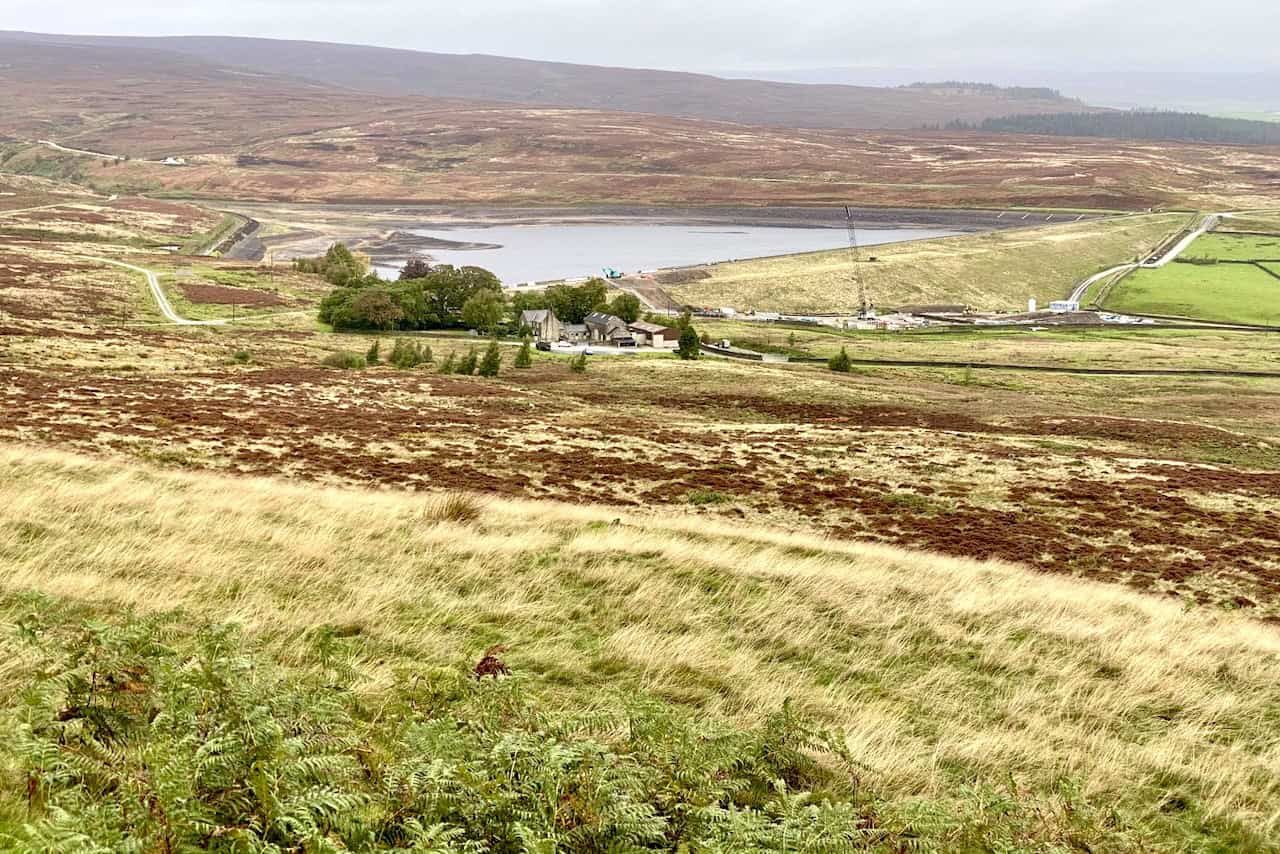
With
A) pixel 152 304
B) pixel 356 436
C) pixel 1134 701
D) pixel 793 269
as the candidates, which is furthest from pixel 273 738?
pixel 793 269

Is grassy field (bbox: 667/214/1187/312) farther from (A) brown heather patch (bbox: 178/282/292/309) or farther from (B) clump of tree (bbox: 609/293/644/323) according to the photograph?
(A) brown heather patch (bbox: 178/282/292/309)

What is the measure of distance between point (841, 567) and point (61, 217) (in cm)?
14890

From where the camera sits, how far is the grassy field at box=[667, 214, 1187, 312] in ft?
411

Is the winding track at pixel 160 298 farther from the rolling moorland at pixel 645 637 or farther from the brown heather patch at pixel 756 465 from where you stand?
the rolling moorland at pixel 645 637

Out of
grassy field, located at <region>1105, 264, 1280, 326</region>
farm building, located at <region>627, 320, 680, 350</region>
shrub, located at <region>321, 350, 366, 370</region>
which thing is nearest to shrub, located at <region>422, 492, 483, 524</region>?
shrub, located at <region>321, 350, 366, 370</region>

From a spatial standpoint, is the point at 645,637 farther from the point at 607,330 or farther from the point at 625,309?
the point at 625,309

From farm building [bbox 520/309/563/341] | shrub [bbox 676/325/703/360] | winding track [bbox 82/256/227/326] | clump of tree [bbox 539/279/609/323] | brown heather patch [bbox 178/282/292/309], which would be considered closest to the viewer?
winding track [bbox 82/256/227/326]

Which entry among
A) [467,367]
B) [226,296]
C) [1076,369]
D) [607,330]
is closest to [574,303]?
[607,330]

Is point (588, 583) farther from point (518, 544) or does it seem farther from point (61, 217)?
point (61, 217)

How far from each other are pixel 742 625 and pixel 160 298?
8301 cm

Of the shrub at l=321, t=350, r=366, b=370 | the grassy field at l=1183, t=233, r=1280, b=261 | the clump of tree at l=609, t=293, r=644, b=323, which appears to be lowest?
the shrub at l=321, t=350, r=366, b=370

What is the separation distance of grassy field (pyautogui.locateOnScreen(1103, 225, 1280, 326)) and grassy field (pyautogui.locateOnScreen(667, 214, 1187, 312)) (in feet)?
30.9

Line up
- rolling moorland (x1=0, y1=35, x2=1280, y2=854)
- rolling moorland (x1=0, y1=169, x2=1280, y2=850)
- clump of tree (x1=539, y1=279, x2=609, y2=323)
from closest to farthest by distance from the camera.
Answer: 1. rolling moorland (x1=0, y1=35, x2=1280, y2=854)
2. rolling moorland (x1=0, y1=169, x2=1280, y2=850)
3. clump of tree (x1=539, y1=279, x2=609, y2=323)

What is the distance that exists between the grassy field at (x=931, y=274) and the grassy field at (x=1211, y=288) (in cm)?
943
